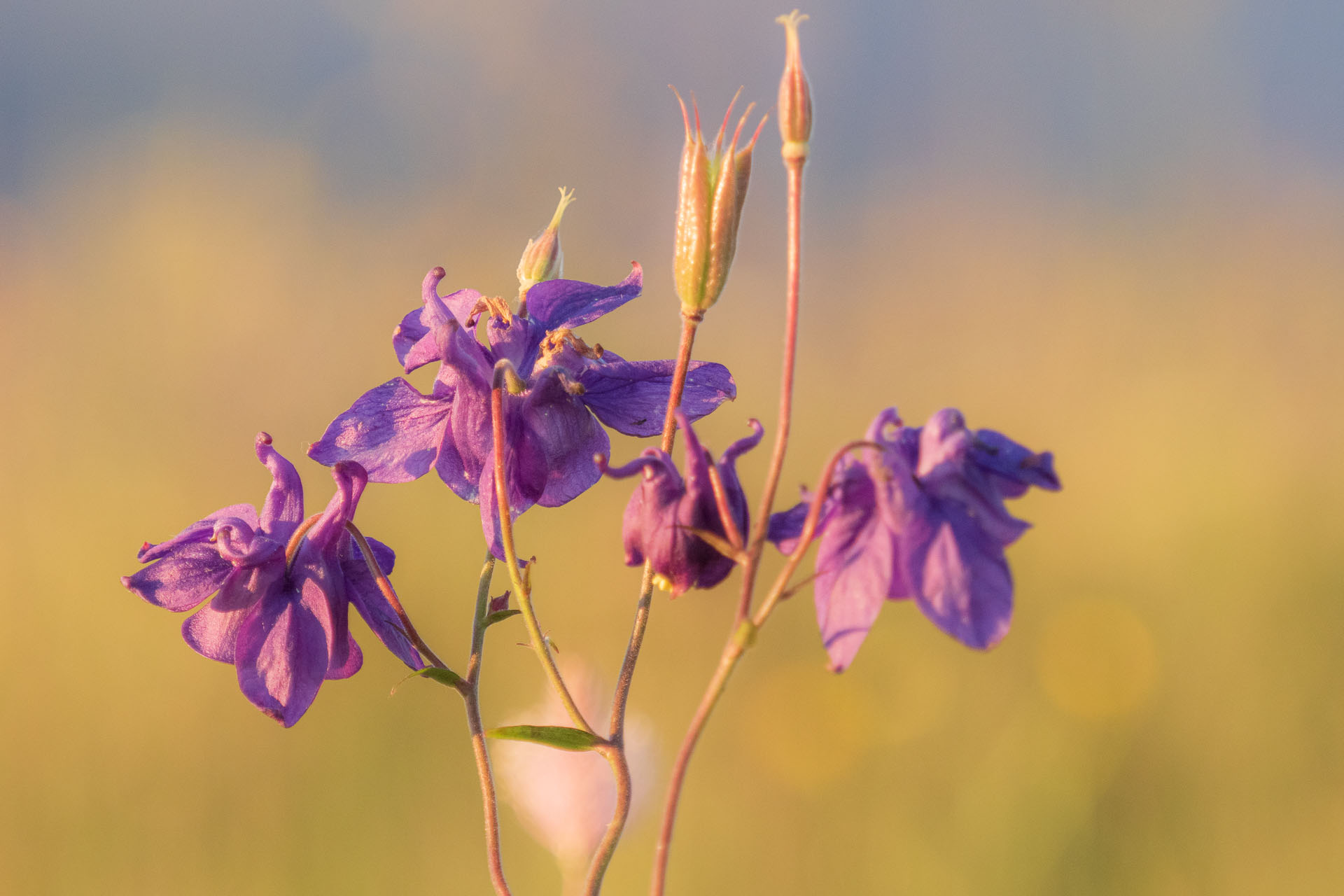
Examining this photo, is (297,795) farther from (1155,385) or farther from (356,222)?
(356,222)

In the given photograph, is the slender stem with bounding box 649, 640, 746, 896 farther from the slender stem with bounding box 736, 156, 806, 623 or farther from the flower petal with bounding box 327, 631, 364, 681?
the flower petal with bounding box 327, 631, 364, 681

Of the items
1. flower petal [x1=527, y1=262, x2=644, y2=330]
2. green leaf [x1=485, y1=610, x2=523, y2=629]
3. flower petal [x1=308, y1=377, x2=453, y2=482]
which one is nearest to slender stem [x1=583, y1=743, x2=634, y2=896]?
green leaf [x1=485, y1=610, x2=523, y2=629]

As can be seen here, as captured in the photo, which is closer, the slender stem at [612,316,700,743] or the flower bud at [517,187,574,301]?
the slender stem at [612,316,700,743]

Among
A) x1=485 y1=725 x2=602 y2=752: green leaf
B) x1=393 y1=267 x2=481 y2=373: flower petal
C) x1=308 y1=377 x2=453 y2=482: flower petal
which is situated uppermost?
x1=393 y1=267 x2=481 y2=373: flower petal

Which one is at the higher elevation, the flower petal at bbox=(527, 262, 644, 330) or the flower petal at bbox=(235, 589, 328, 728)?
the flower petal at bbox=(527, 262, 644, 330)

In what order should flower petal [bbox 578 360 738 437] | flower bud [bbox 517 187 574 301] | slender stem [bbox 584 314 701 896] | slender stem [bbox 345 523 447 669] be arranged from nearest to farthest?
1. slender stem [bbox 584 314 701 896]
2. slender stem [bbox 345 523 447 669]
3. flower petal [bbox 578 360 738 437]
4. flower bud [bbox 517 187 574 301]

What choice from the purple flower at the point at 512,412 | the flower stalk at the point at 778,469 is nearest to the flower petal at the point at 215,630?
the purple flower at the point at 512,412

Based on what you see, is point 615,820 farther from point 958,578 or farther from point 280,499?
point 280,499
